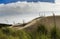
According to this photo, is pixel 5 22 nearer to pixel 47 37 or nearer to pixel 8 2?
pixel 8 2

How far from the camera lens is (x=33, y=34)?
5.05 metres

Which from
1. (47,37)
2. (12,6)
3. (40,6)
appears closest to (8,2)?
(12,6)

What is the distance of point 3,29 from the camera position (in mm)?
5230

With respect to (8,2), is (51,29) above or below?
below

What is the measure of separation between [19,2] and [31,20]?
0.28 m

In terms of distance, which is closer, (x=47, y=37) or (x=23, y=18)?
(x=47, y=37)

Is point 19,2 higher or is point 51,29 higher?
point 19,2

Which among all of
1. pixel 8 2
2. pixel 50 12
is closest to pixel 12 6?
pixel 8 2

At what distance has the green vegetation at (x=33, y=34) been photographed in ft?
16.4

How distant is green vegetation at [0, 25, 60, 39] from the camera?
5000mm

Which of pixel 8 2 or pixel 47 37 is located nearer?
pixel 47 37

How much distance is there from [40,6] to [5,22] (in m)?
0.50

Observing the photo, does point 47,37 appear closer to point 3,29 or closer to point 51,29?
point 51,29

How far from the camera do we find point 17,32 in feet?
16.8
